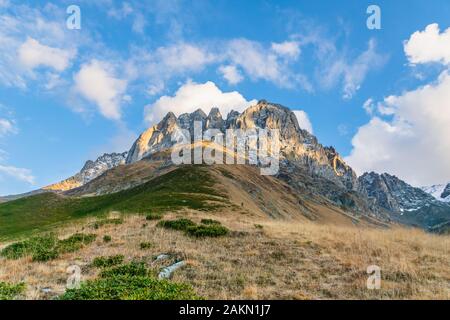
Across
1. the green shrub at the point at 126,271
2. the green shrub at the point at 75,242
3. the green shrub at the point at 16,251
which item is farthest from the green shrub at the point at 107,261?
the green shrub at the point at 16,251

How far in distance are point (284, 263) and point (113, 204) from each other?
7065cm

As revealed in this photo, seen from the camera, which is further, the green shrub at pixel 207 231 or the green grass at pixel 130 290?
the green shrub at pixel 207 231

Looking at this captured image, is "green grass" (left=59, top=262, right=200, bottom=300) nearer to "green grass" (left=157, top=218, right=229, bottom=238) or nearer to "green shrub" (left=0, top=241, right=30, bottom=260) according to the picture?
"green shrub" (left=0, top=241, right=30, bottom=260)

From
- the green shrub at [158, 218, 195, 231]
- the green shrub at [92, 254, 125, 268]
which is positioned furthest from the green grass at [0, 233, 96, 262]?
the green shrub at [158, 218, 195, 231]

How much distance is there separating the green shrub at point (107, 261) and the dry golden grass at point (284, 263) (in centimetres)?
77

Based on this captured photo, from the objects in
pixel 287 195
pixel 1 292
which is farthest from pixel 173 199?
pixel 287 195

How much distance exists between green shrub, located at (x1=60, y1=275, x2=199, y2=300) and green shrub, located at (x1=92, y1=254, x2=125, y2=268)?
456 cm

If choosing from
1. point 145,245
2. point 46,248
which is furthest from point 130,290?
point 46,248

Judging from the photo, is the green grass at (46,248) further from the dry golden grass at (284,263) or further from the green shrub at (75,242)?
the dry golden grass at (284,263)

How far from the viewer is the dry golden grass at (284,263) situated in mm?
13992

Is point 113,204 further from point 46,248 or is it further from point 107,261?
point 107,261
